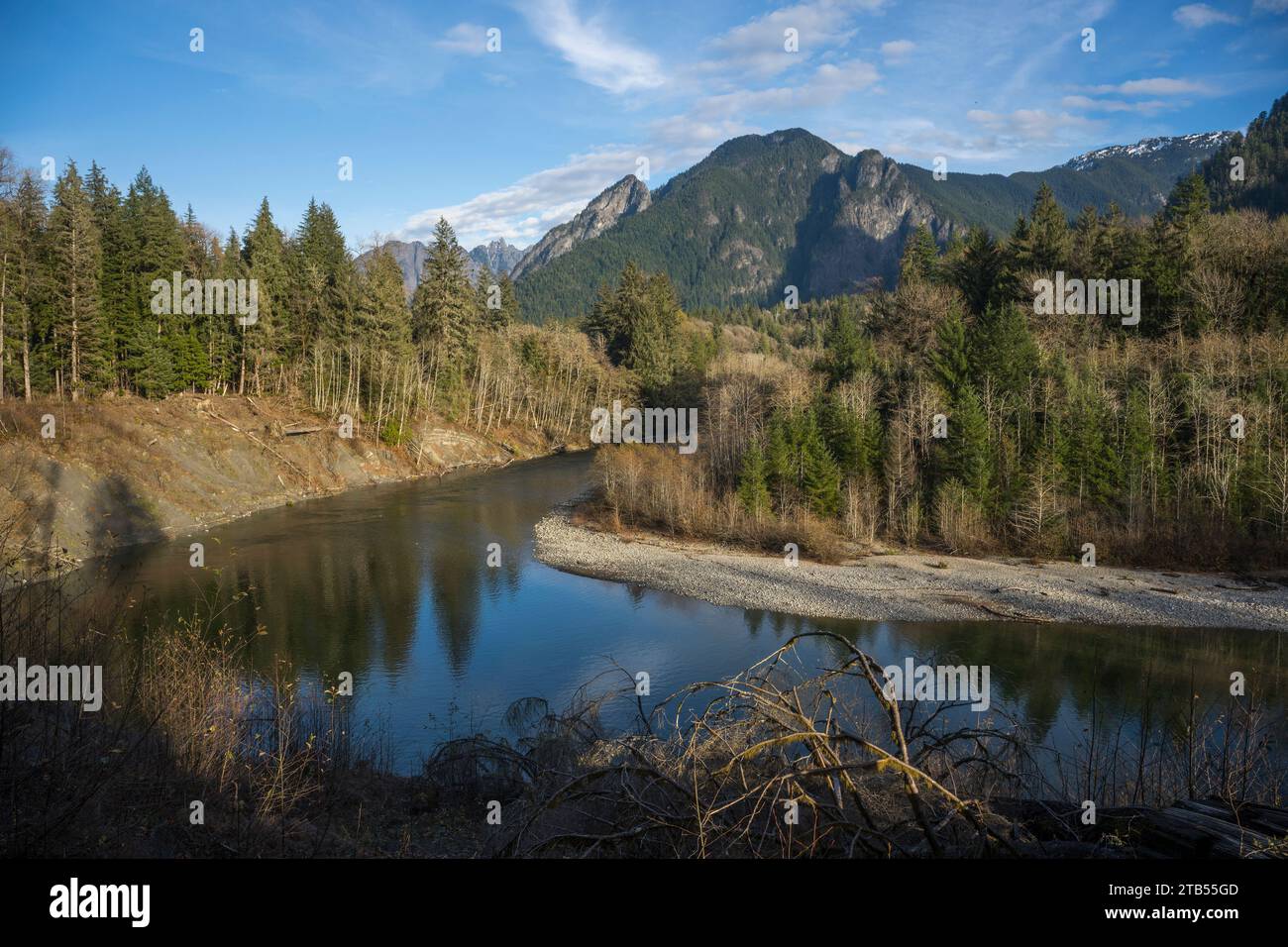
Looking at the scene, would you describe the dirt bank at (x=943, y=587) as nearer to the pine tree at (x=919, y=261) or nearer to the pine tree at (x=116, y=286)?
the pine tree at (x=919, y=261)

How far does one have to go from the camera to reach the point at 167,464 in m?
37.7

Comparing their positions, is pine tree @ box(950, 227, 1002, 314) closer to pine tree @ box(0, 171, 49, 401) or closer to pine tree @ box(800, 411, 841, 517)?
pine tree @ box(800, 411, 841, 517)

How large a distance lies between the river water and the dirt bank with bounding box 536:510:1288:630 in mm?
1028

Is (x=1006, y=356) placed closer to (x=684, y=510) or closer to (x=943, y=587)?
(x=943, y=587)

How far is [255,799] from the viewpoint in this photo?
877 centimetres

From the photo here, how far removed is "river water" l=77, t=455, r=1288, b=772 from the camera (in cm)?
1764

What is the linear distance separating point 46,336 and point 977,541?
162ft

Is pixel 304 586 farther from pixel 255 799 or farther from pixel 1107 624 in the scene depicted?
pixel 1107 624

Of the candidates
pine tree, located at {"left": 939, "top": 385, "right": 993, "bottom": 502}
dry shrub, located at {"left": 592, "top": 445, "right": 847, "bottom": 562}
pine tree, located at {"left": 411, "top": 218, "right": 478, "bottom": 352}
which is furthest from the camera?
pine tree, located at {"left": 411, "top": 218, "right": 478, "bottom": 352}

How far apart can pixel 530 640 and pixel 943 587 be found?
51.9ft

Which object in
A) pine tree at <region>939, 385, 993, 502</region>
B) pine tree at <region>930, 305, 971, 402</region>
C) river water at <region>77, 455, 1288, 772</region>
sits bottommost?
river water at <region>77, 455, 1288, 772</region>

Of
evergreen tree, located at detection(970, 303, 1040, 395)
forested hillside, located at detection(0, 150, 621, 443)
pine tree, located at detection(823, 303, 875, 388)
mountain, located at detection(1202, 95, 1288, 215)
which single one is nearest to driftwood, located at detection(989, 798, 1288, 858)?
evergreen tree, located at detection(970, 303, 1040, 395)

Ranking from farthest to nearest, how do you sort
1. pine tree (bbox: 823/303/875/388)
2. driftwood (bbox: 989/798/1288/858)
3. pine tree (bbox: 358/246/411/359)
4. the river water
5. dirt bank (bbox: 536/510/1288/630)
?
pine tree (bbox: 358/246/411/359) → pine tree (bbox: 823/303/875/388) → dirt bank (bbox: 536/510/1288/630) → the river water → driftwood (bbox: 989/798/1288/858)
